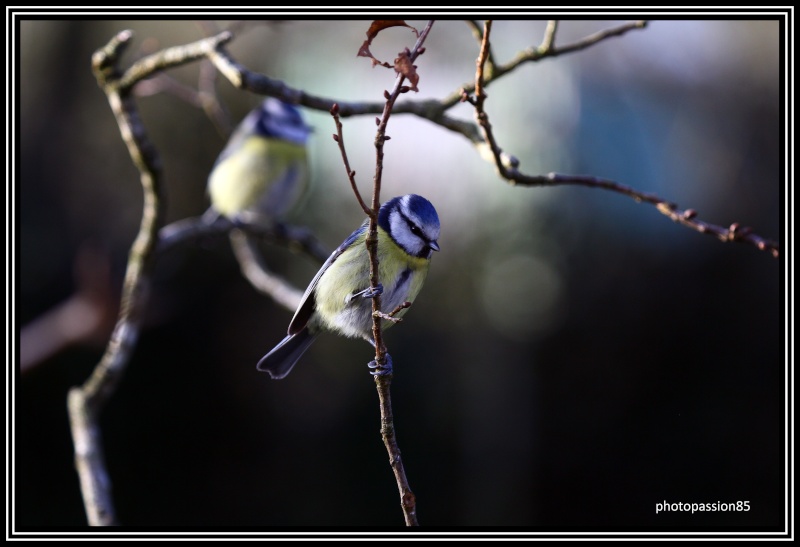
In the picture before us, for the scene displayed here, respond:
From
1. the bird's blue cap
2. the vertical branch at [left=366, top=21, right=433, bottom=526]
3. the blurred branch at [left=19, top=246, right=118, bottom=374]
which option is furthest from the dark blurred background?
the vertical branch at [left=366, top=21, right=433, bottom=526]

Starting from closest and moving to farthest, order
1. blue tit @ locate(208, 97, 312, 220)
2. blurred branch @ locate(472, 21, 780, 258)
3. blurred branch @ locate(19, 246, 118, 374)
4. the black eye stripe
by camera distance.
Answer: blurred branch @ locate(472, 21, 780, 258)
the black eye stripe
blurred branch @ locate(19, 246, 118, 374)
blue tit @ locate(208, 97, 312, 220)

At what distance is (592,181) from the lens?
121 centimetres

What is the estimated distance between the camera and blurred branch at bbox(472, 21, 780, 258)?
107cm

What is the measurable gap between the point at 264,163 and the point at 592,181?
7.24 feet

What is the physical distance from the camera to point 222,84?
452 centimetres

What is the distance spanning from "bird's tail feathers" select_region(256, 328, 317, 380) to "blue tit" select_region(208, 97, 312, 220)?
175 cm

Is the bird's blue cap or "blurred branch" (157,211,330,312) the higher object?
the bird's blue cap

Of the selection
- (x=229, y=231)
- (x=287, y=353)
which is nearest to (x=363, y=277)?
(x=287, y=353)

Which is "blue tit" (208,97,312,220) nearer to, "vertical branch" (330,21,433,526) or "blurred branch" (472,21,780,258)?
"blurred branch" (472,21,780,258)

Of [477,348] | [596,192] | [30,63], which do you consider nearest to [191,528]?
[477,348]

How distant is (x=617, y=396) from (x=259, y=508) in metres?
2.42

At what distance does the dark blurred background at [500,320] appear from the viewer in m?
4.19

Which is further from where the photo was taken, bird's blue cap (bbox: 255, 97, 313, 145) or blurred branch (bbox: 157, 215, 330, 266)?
bird's blue cap (bbox: 255, 97, 313, 145)

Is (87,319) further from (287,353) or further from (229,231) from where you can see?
(287,353)
